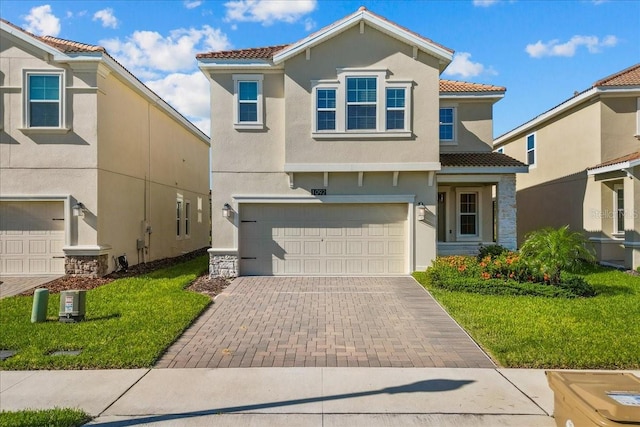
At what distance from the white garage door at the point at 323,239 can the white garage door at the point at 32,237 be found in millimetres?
5642

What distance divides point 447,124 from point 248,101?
780 centimetres

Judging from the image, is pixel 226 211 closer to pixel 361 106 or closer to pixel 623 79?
pixel 361 106

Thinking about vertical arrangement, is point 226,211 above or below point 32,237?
above

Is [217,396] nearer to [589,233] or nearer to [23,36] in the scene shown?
[23,36]

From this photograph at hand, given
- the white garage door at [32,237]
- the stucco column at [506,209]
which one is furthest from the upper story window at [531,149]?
the white garage door at [32,237]

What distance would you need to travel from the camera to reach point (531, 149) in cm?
2198

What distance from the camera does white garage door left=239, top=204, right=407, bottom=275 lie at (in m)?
14.1

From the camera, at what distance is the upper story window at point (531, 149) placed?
71.0ft

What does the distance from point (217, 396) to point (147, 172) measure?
1381cm

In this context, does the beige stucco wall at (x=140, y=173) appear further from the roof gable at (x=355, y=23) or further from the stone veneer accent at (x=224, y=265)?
the roof gable at (x=355, y=23)

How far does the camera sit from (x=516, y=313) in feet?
29.3

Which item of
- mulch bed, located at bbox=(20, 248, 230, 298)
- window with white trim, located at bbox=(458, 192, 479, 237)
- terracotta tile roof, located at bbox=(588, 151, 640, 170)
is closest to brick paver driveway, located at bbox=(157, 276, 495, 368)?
mulch bed, located at bbox=(20, 248, 230, 298)

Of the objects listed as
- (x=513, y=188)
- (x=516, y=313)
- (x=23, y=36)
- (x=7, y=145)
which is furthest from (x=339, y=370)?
(x=23, y=36)

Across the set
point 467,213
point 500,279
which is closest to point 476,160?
point 467,213
